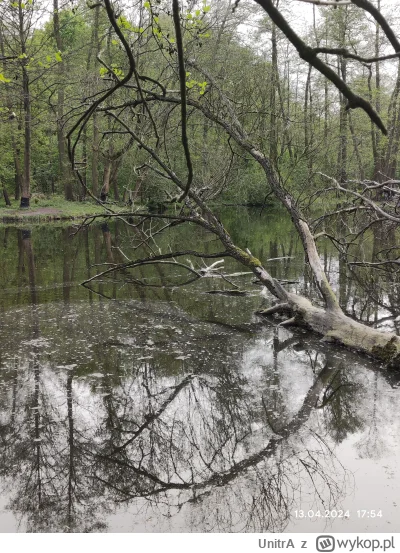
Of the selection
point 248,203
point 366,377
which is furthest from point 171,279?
point 248,203

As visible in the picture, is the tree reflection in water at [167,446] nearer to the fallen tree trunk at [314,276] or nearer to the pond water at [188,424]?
the pond water at [188,424]

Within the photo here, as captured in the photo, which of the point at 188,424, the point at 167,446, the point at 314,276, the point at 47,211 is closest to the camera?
the point at 167,446

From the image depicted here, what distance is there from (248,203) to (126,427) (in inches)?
1176

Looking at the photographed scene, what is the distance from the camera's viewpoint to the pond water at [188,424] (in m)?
3.38

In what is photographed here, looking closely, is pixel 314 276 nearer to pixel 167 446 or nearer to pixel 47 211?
pixel 167 446

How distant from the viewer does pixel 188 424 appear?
4.54 meters

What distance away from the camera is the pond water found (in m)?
3.38

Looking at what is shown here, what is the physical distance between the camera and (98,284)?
10.5 metres

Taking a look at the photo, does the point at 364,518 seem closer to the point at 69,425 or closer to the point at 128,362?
the point at 69,425

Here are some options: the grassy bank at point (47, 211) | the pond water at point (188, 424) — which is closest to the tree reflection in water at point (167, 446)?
the pond water at point (188, 424)
